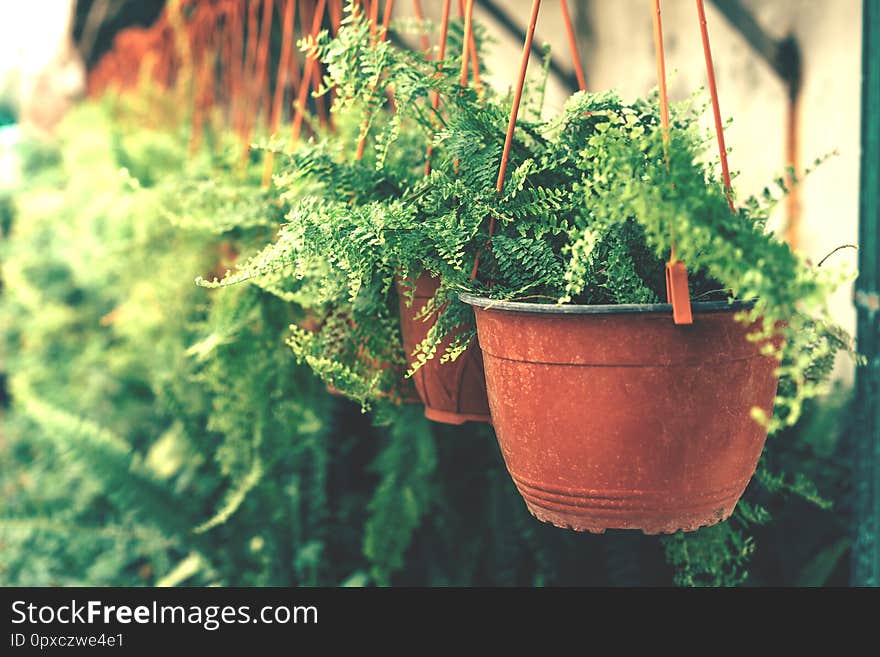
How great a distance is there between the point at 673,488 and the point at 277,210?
768 mm

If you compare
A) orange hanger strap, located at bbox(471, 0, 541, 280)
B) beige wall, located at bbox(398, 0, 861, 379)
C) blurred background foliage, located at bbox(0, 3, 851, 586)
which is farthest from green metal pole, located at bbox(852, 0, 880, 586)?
orange hanger strap, located at bbox(471, 0, 541, 280)

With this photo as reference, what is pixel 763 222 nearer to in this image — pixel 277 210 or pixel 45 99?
pixel 277 210

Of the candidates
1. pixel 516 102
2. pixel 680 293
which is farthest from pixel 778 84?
pixel 680 293

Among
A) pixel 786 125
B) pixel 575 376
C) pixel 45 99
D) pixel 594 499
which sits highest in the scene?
pixel 45 99

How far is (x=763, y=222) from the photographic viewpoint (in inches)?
31.7

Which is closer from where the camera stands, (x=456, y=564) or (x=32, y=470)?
(x=456, y=564)

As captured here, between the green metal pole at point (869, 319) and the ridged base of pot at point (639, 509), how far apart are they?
522mm

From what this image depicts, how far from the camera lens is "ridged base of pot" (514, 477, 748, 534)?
737mm

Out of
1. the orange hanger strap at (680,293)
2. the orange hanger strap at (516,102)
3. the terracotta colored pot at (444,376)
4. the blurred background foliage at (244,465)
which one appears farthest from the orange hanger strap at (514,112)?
Answer: the blurred background foliage at (244,465)

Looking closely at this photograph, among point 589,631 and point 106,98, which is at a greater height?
point 106,98

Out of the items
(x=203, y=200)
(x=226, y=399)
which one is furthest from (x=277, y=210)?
(x=226, y=399)

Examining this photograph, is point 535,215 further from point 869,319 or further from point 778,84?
point 778,84

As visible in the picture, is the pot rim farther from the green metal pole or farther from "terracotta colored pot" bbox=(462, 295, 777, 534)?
the green metal pole

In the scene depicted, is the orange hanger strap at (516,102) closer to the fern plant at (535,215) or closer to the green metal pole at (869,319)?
the fern plant at (535,215)
